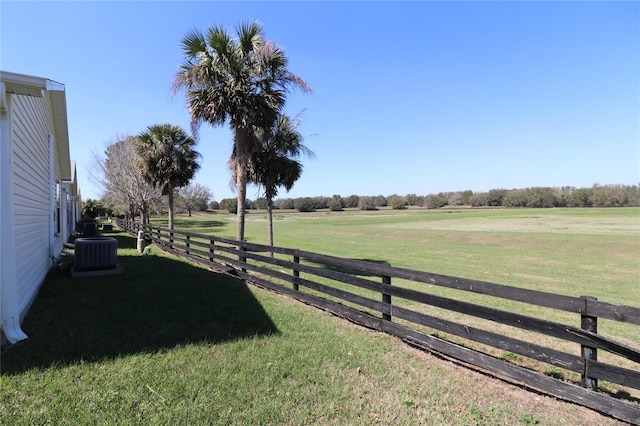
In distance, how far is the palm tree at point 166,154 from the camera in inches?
810

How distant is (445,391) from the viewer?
345 cm

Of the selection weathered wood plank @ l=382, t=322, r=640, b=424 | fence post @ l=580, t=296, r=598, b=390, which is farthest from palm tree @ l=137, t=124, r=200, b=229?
fence post @ l=580, t=296, r=598, b=390

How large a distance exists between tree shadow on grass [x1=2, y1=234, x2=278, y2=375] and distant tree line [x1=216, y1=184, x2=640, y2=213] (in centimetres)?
5579

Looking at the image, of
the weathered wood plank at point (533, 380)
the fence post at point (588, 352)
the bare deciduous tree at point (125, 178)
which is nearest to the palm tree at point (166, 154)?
the bare deciduous tree at point (125, 178)

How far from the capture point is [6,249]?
4176mm

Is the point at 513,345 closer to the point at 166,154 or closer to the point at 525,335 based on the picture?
the point at 525,335

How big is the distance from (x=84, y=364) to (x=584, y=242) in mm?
26988

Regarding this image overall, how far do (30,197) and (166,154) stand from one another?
593 inches

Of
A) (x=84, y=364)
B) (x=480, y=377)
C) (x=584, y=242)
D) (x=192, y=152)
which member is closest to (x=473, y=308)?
(x=480, y=377)

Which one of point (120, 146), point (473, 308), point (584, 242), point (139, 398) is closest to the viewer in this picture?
point (139, 398)

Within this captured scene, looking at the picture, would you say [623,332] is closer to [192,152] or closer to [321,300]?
[321,300]

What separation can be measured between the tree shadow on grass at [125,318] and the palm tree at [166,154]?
45.5 ft

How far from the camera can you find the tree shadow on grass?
12.9 feet

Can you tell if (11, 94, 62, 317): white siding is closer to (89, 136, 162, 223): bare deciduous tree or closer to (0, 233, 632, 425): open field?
(0, 233, 632, 425): open field
